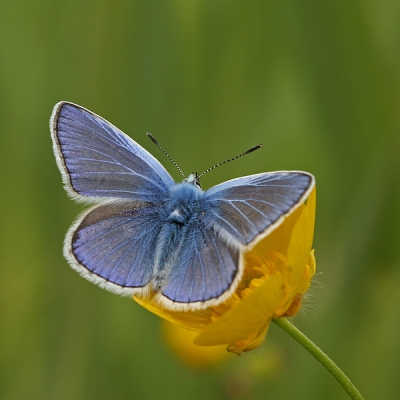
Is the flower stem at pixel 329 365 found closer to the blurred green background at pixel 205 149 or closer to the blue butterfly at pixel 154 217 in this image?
the blue butterfly at pixel 154 217

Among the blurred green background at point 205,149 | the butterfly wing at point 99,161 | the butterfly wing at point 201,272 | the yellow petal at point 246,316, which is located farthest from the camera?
the blurred green background at point 205,149

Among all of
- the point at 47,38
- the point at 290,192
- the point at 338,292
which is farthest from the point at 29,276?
the point at 290,192

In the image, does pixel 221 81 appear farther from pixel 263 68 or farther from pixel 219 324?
pixel 219 324

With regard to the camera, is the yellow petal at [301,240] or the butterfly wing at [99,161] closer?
the yellow petal at [301,240]

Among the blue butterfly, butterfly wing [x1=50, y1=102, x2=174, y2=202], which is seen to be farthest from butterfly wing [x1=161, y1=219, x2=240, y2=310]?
butterfly wing [x1=50, y1=102, x2=174, y2=202]

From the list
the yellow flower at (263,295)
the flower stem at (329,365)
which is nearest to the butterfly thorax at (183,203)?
the yellow flower at (263,295)

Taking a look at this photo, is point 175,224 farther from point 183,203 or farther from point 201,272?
point 201,272

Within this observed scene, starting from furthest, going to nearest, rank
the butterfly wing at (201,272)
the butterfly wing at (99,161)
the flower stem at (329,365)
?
the butterfly wing at (99,161) < the butterfly wing at (201,272) < the flower stem at (329,365)

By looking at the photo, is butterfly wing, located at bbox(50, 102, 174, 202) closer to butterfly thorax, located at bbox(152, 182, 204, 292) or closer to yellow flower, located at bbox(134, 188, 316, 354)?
butterfly thorax, located at bbox(152, 182, 204, 292)
